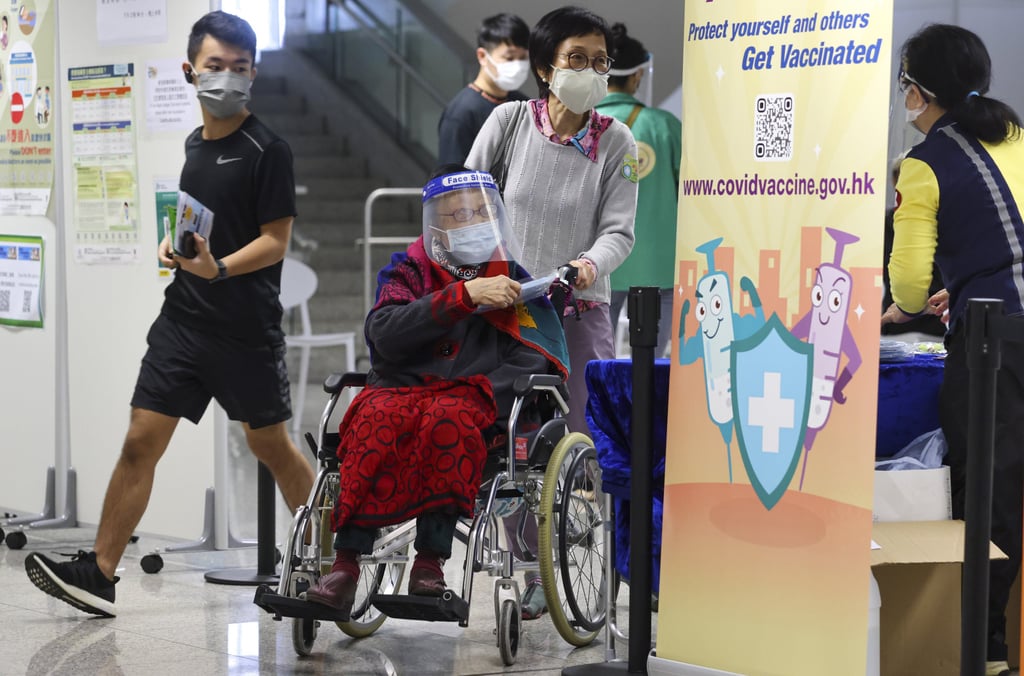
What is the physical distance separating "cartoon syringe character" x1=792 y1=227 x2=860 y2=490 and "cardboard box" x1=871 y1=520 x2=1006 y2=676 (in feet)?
1.42

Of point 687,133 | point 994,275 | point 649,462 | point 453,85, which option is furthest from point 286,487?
point 453,85

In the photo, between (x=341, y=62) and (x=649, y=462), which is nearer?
(x=649, y=462)

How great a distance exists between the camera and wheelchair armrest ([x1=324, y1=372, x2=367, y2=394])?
3.47m

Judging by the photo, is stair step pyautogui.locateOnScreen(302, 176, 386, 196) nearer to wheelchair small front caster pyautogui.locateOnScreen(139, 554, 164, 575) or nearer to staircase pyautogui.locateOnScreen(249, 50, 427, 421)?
staircase pyautogui.locateOnScreen(249, 50, 427, 421)

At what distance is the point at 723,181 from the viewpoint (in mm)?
2906

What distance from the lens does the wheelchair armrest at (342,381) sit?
3473 mm

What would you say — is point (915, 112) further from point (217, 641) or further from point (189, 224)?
point (217, 641)

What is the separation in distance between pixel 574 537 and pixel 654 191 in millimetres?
1717

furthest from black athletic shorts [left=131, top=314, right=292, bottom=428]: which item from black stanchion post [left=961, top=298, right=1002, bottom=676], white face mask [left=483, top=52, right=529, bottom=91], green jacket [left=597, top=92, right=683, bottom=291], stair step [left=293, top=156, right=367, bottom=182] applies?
Result: stair step [left=293, top=156, right=367, bottom=182]

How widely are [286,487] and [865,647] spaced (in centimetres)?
191

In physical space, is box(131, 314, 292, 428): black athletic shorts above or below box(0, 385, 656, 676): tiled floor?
above

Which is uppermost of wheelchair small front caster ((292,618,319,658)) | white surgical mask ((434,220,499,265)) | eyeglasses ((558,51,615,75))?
eyeglasses ((558,51,615,75))

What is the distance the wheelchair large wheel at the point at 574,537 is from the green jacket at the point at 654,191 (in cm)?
131

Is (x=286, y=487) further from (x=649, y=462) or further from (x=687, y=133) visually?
(x=687, y=133)
